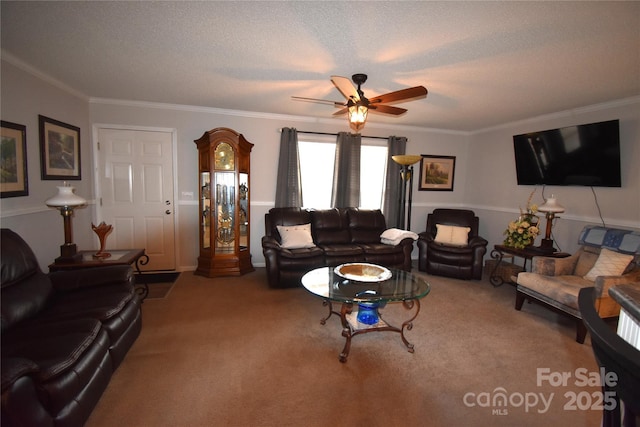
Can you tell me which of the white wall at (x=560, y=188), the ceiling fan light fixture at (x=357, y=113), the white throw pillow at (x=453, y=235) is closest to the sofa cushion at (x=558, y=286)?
the white wall at (x=560, y=188)

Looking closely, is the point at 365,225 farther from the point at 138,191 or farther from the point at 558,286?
the point at 138,191

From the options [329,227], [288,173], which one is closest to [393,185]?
[329,227]

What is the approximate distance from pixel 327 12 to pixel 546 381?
3.02m

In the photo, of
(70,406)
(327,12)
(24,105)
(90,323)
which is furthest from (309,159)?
(70,406)

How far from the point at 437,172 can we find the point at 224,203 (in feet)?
12.9

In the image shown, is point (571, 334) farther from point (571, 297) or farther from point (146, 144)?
point (146, 144)

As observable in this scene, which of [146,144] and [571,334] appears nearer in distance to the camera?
[571,334]

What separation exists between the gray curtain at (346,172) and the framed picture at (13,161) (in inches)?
147

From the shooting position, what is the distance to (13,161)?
2609 mm

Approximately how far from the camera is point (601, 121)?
355 centimetres

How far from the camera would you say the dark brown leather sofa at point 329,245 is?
376cm

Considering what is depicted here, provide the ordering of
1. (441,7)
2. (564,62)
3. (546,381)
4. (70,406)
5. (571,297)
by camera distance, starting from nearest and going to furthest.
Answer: (70,406)
(441,7)
(546,381)
(564,62)
(571,297)

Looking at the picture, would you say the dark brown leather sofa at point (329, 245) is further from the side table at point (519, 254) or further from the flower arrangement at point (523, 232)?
the flower arrangement at point (523, 232)

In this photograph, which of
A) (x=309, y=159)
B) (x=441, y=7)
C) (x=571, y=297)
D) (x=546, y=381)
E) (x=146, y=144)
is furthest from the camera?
(x=309, y=159)
